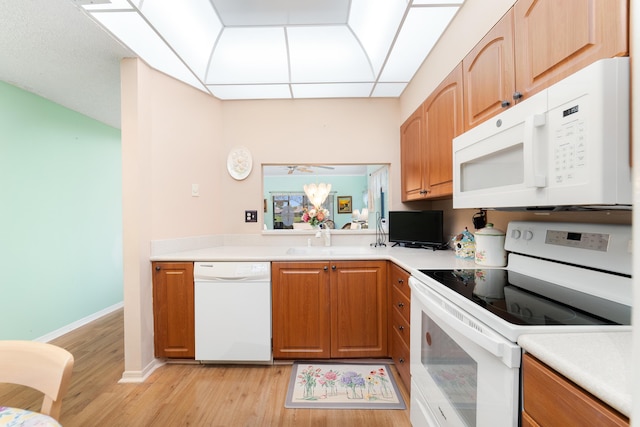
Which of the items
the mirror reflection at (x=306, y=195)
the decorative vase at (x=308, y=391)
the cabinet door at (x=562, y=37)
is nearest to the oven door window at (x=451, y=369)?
the decorative vase at (x=308, y=391)

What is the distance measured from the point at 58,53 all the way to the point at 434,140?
8.89 feet

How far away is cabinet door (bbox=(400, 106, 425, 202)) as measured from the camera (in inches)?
81.0

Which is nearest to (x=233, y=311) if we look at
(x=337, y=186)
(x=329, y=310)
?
(x=329, y=310)

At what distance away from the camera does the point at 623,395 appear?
445 mm

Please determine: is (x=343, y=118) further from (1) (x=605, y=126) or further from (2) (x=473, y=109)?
(1) (x=605, y=126)

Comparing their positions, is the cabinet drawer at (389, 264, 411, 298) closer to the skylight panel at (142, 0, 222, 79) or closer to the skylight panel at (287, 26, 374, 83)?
the skylight panel at (287, 26, 374, 83)

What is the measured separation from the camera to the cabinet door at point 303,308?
2.00 meters

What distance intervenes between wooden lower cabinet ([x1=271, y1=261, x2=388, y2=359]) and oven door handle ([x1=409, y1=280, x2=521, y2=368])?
77 cm

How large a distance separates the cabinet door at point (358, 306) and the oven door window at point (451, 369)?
70cm

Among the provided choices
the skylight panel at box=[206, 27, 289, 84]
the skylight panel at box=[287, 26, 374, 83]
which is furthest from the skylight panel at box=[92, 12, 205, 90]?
the skylight panel at box=[287, 26, 374, 83]

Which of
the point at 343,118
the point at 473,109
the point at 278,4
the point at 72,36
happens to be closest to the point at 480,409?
the point at 473,109

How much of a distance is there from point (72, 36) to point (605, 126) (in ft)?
8.83

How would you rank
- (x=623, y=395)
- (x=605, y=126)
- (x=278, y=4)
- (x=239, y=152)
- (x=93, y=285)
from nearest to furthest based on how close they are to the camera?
1. (x=623, y=395)
2. (x=605, y=126)
3. (x=278, y=4)
4. (x=239, y=152)
5. (x=93, y=285)

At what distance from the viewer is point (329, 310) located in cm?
200
